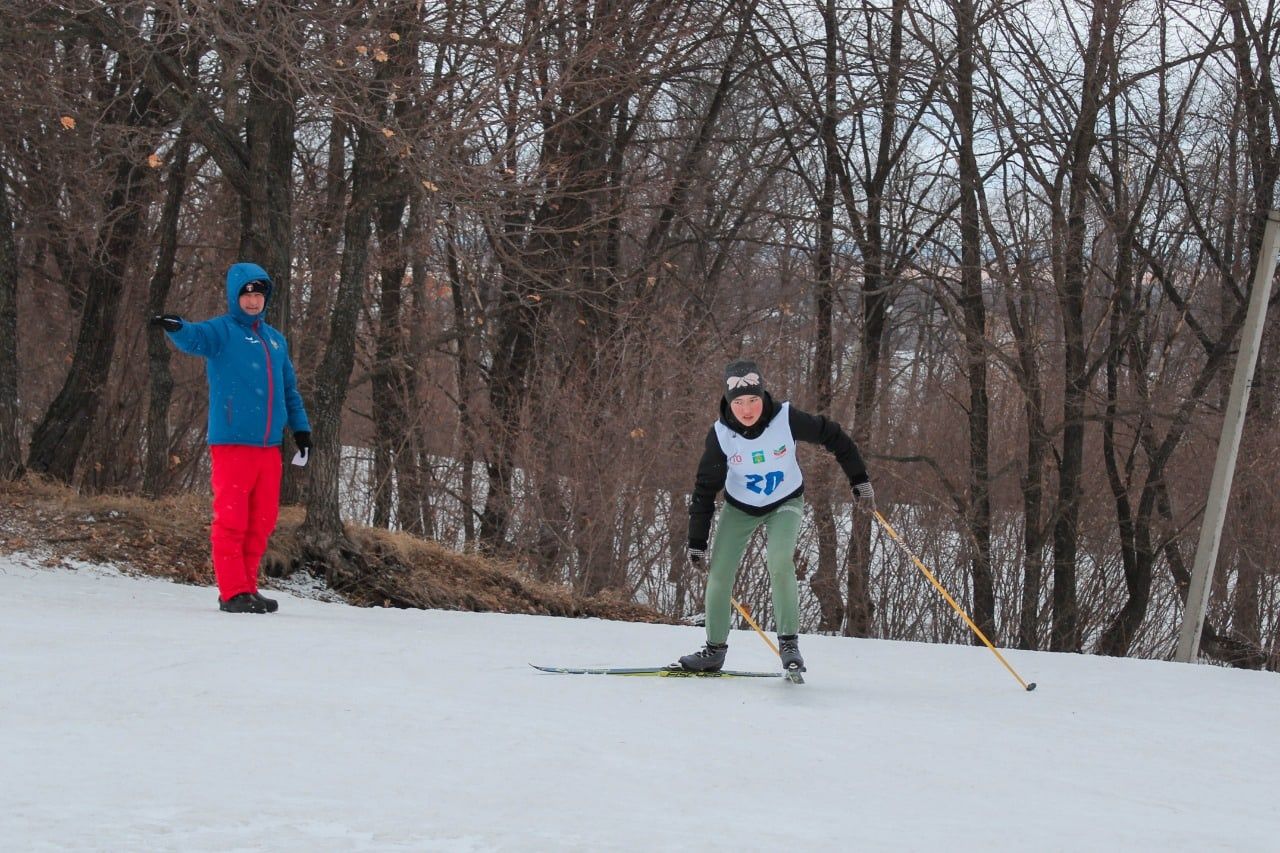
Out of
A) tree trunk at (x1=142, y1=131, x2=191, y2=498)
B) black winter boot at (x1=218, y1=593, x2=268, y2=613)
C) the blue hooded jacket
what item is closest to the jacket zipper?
the blue hooded jacket

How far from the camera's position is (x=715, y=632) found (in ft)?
21.9

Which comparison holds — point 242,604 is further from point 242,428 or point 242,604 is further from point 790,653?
point 790,653

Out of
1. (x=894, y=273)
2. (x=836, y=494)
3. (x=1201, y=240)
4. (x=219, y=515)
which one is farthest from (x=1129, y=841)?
(x=1201, y=240)

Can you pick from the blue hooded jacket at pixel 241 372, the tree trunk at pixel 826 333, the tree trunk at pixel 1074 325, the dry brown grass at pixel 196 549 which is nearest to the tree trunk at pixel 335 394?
the dry brown grass at pixel 196 549

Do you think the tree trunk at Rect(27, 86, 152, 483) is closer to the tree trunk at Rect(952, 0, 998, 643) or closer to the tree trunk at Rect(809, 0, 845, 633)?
the tree trunk at Rect(809, 0, 845, 633)

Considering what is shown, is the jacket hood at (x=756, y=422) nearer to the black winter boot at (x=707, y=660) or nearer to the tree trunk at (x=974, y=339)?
the black winter boot at (x=707, y=660)

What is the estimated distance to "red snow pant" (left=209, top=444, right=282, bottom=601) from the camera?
745 centimetres

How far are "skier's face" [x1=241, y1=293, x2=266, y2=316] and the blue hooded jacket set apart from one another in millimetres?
37

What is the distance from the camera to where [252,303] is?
7656 millimetres

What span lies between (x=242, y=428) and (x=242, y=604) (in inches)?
41.6

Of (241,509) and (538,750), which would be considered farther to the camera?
(241,509)

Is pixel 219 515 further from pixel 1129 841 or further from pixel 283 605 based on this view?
pixel 1129 841

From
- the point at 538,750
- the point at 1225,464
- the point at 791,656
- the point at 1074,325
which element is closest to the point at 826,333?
the point at 1074,325

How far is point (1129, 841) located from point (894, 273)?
18.6m
